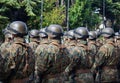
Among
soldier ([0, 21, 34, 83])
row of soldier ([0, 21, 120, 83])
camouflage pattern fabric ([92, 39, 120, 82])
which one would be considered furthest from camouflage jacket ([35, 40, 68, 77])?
camouflage pattern fabric ([92, 39, 120, 82])

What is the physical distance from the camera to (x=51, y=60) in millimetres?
9586

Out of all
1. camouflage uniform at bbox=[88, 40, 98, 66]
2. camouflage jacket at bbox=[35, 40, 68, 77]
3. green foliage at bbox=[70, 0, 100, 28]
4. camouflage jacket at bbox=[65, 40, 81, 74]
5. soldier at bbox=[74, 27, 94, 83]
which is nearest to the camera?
camouflage jacket at bbox=[35, 40, 68, 77]

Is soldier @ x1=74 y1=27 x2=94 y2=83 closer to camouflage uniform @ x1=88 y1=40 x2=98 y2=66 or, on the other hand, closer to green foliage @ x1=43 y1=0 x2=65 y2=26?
camouflage uniform @ x1=88 y1=40 x2=98 y2=66

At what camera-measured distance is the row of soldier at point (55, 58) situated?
830 centimetres

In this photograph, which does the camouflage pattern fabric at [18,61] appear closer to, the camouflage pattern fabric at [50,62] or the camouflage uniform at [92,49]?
the camouflage pattern fabric at [50,62]

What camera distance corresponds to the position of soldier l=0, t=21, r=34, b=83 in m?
8.05

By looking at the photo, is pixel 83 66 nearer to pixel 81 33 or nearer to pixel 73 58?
pixel 73 58

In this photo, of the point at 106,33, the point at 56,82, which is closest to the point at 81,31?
the point at 106,33

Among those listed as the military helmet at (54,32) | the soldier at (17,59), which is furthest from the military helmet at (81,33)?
the soldier at (17,59)

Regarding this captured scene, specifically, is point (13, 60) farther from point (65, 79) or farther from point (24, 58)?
point (65, 79)

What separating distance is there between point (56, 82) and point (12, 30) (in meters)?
1.76

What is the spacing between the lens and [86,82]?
11.6 metres

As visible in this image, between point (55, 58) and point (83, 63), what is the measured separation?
1.97 m

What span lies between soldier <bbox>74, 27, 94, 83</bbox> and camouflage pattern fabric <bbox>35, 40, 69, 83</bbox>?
1.54 meters
